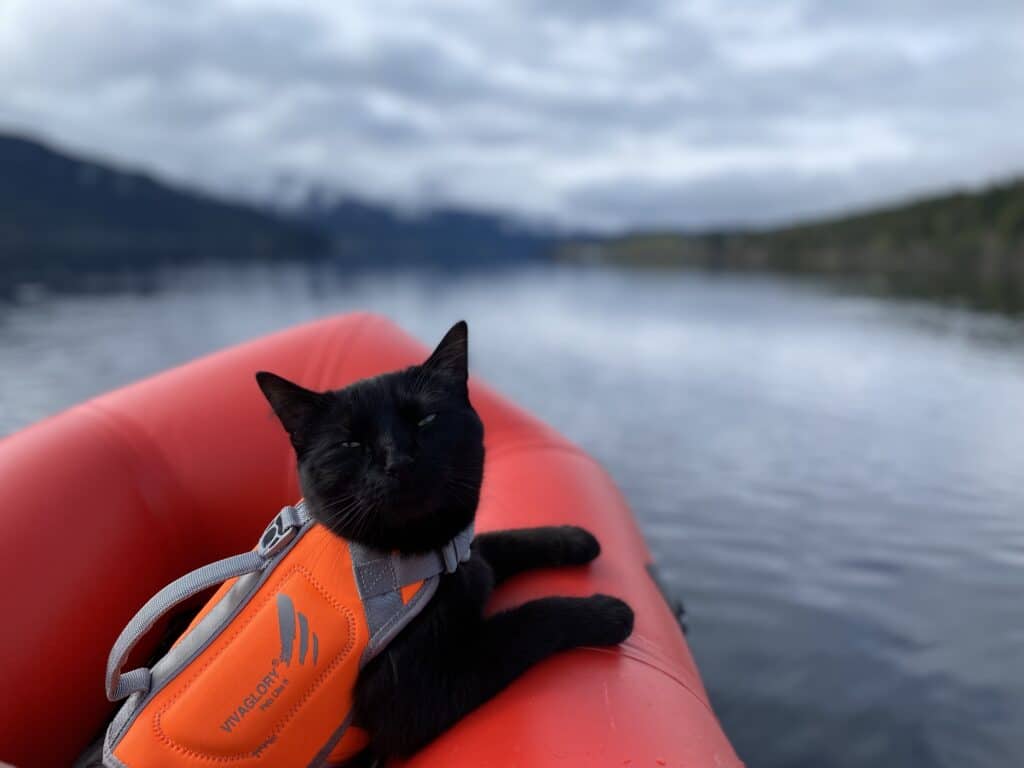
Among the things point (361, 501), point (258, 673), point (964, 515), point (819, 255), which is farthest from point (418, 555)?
point (819, 255)

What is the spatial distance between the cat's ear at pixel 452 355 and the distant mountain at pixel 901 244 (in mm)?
34252

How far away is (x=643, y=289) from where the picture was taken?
108ft

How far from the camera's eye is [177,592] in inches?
51.6

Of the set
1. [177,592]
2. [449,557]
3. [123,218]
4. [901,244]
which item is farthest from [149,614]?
[123,218]

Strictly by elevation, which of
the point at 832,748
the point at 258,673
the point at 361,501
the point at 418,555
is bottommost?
the point at 832,748

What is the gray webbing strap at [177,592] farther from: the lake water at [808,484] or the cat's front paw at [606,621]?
the lake water at [808,484]

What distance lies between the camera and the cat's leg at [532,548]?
178 centimetres

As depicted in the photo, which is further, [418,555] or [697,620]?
Answer: [697,620]

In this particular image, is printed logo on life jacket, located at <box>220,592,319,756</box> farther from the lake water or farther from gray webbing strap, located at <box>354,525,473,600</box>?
the lake water

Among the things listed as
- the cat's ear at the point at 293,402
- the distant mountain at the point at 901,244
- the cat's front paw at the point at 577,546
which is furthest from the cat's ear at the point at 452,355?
the distant mountain at the point at 901,244

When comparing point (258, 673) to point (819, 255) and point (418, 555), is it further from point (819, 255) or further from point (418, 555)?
point (819, 255)

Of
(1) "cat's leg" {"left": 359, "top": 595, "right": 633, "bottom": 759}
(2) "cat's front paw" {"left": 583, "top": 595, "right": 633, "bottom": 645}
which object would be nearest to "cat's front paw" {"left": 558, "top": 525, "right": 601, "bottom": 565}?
(2) "cat's front paw" {"left": 583, "top": 595, "right": 633, "bottom": 645}

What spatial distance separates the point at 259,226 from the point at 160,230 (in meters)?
14.8

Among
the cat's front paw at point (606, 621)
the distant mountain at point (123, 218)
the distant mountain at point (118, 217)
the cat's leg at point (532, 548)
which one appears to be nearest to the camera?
the cat's front paw at point (606, 621)
